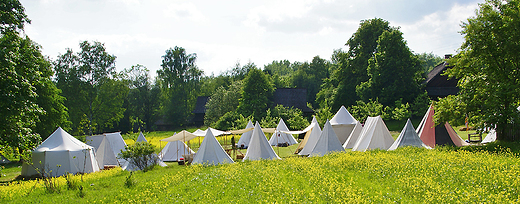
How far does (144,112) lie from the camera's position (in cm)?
5822

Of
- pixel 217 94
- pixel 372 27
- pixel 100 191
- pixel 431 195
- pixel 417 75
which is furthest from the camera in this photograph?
pixel 217 94

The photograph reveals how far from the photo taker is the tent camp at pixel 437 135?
747 inches

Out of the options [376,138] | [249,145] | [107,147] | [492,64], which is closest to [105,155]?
[107,147]

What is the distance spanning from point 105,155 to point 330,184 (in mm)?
16886

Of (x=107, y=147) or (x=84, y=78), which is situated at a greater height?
(x=84, y=78)

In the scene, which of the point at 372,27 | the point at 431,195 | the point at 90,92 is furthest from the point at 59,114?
the point at 372,27

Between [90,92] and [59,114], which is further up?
[90,92]

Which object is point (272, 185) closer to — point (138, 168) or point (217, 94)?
point (138, 168)

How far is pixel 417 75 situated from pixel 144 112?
43448 mm

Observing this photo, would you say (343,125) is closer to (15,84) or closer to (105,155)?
(105,155)

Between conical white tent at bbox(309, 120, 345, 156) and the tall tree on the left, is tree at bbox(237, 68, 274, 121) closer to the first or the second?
conical white tent at bbox(309, 120, 345, 156)

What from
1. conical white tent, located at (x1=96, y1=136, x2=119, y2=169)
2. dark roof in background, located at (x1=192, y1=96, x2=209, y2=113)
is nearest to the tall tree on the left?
conical white tent, located at (x1=96, y1=136, x2=119, y2=169)

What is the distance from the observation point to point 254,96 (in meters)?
41.2

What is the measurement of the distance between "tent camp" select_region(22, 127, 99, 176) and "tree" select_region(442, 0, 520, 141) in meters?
19.8
